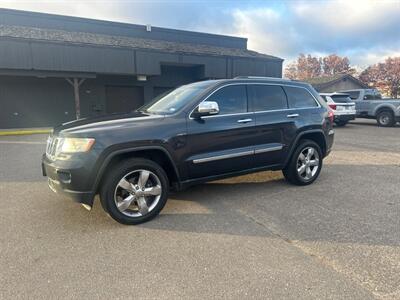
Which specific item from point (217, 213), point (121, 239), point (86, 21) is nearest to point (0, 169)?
point (121, 239)

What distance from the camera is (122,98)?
20625 millimetres

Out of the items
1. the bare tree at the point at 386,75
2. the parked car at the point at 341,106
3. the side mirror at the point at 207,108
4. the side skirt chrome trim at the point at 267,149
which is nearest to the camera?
the side mirror at the point at 207,108

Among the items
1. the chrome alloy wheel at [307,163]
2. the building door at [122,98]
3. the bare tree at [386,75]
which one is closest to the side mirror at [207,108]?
the chrome alloy wheel at [307,163]

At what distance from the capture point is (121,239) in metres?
3.44

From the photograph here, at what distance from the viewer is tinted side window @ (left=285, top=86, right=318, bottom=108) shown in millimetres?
5254

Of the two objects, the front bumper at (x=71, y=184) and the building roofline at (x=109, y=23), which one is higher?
the building roofline at (x=109, y=23)

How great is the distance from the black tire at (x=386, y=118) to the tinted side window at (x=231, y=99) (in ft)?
46.8

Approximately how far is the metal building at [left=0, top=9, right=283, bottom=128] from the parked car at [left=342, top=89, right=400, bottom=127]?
785 cm

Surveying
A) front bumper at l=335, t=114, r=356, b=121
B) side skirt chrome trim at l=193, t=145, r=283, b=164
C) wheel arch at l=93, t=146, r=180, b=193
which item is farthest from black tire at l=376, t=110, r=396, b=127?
wheel arch at l=93, t=146, r=180, b=193

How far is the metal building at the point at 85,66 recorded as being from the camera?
1566 cm

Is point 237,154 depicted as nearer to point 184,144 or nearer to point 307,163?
point 184,144

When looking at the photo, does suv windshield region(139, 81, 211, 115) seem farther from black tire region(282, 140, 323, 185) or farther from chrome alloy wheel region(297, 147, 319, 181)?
chrome alloy wheel region(297, 147, 319, 181)

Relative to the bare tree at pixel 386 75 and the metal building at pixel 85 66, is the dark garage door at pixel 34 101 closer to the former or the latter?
the metal building at pixel 85 66

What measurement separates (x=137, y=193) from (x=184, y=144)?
2.93 ft
